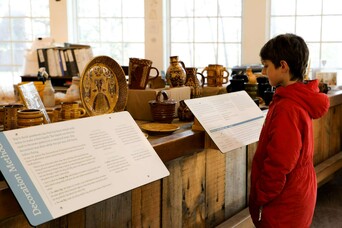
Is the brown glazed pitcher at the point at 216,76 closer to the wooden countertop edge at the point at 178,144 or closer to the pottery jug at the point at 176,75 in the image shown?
the pottery jug at the point at 176,75

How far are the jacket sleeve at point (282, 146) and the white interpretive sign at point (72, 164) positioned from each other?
21.3 inches

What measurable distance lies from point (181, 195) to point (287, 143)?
0.58 meters

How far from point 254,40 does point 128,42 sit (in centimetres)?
168

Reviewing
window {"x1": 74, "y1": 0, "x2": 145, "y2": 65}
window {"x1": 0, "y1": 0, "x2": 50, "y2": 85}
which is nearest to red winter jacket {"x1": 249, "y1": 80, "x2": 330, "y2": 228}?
window {"x1": 74, "y1": 0, "x2": 145, "y2": 65}

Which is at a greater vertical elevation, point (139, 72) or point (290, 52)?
point (290, 52)

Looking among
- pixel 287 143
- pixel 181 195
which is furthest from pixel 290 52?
pixel 181 195

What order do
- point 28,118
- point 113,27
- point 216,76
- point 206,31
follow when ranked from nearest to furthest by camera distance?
point 28,118 < point 216,76 < point 206,31 < point 113,27

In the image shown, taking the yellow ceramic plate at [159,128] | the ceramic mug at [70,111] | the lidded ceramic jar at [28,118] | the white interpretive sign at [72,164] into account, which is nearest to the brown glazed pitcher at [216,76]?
the yellow ceramic plate at [159,128]

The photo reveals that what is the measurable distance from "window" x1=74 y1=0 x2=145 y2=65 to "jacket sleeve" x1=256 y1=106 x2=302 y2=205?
4710 mm

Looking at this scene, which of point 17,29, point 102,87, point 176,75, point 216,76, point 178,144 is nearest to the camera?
point 178,144

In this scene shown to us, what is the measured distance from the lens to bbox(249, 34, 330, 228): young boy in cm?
198

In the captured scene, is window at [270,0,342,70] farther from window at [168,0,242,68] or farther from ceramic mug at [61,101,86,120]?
ceramic mug at [61,101,86,120]

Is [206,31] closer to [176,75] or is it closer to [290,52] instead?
[176,75]

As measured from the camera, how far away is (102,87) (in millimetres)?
2189
